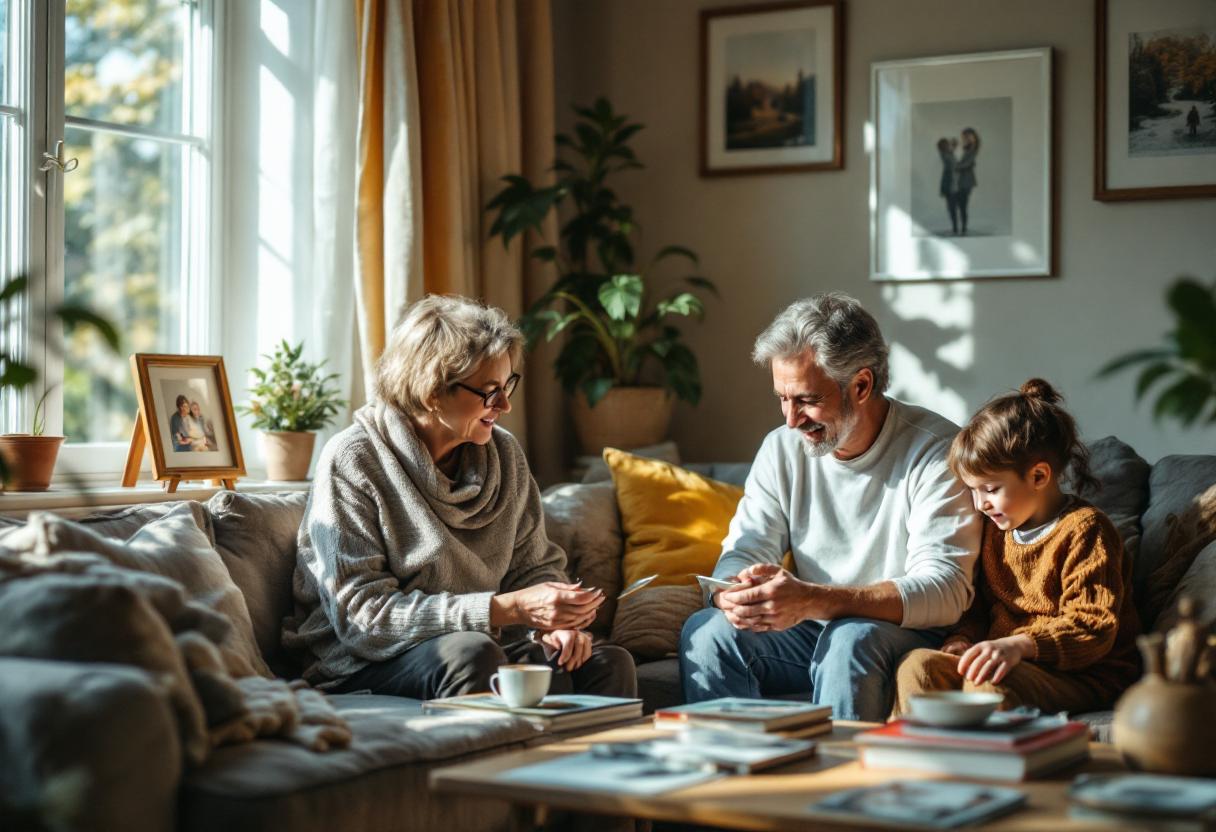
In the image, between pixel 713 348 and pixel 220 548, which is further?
pixel 713 348

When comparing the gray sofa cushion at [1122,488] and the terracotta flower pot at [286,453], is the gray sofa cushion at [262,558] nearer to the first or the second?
the terracotta flower pot at [286,453]

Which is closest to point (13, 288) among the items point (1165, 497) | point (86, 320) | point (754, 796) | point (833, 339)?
point (86, 320)

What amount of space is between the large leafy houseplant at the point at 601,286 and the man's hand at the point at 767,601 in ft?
4.73

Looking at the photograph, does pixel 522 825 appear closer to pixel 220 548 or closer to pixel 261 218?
pixel 220 548

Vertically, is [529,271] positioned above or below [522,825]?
above

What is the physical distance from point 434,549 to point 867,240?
201 centimetres

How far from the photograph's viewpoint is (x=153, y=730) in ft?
4.98

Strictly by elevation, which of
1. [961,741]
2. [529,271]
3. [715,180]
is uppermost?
[715,180]

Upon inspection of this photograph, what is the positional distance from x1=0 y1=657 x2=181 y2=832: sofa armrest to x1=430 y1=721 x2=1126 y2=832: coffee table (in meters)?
0.35

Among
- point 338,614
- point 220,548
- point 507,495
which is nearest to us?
point 338,614

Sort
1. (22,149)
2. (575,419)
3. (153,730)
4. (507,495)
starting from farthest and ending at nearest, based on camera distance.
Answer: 1. (575,419)
2. (22,149)
3. (507,495)
4. (153,730)

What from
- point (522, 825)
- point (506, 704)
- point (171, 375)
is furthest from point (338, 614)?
point (171, 375)

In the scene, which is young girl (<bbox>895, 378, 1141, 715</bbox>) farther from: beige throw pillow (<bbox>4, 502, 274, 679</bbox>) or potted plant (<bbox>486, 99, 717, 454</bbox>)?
potted plant (<bbox>486, 99, 717, 454</bbox>)

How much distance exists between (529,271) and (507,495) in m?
1.47
